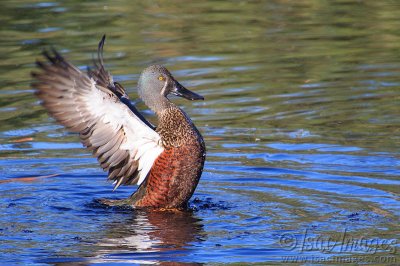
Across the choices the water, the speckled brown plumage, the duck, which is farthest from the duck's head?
the water

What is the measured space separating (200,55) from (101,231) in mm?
6807

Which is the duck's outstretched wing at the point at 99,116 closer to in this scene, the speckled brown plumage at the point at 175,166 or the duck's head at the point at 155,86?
the speckled brown plumage at the point at 175,166

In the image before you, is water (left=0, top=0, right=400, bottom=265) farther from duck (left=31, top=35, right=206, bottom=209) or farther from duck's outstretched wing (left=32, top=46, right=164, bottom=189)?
duck's outstretched wing (left=32, top=46, right=164, bottom=189)

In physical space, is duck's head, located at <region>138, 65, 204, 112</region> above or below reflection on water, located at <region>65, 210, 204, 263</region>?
above

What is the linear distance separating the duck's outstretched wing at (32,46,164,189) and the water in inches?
19.8

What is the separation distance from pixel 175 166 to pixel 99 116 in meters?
0.80

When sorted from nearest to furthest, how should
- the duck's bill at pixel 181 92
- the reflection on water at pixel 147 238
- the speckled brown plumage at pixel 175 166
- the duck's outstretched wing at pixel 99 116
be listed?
the reflection on water at pixel 147 238, the duck's outstretched wing at pixel 99 116, the speckled brown plumage at pixel 175 166, the duck's bill at pixel 181 92

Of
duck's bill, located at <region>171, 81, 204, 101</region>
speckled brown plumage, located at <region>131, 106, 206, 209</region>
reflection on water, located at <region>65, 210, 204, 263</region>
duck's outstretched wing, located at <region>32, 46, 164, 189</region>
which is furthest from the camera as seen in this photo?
duck's bill, located at <region>171, 81, 204, 101</region>

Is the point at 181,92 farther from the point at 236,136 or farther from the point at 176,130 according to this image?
the point at 236,136

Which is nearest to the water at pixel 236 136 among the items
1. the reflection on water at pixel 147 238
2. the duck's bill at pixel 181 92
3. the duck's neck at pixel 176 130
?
the reflection on water at pixel 147 238

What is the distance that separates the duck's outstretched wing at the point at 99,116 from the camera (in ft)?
26.8

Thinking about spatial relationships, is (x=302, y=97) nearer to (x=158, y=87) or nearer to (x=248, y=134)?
(x=248, y=134)

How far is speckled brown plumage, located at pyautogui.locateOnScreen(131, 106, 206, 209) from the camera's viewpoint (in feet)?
27.5

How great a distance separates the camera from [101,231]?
7.68 m
